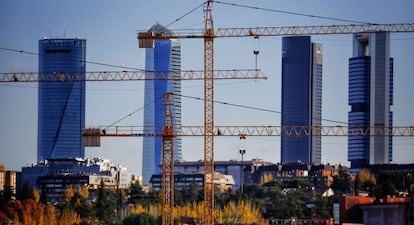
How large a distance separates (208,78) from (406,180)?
51745 mm

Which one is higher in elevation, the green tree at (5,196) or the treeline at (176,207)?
the green tree at (5,196)

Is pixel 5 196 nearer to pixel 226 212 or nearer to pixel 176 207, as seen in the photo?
pixel 176 207

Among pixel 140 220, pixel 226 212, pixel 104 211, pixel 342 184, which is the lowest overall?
pixel 140 220

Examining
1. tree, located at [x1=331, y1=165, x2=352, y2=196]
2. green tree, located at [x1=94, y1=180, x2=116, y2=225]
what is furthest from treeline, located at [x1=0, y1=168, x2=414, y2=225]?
tree, located at [x1=331, y1=165, x2=352, y2=196]

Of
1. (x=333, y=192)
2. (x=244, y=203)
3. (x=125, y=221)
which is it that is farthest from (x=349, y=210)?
(x=333, y=192)

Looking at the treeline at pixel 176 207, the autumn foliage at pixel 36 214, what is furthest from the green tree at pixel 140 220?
the autumn foliage at pixel 36 214

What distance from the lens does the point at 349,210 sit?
119375 millimetres

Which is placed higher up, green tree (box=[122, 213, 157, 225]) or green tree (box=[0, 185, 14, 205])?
green tree (box=[0, 185, 14, 205])

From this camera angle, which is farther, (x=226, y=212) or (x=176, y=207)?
(x=176, y=207)

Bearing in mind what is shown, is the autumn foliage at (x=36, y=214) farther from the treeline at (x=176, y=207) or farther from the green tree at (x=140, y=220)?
the green tree at (x=140, y=220)

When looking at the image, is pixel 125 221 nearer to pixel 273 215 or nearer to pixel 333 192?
pixel 273 215

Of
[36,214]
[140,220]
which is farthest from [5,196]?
[140,220]

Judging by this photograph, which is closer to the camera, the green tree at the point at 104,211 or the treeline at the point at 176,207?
the treeline at the point at 176,207

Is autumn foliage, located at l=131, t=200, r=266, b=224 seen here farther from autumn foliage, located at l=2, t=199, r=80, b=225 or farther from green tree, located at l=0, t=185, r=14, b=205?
green tree, located at l=0, t=185, r=14, b=205
